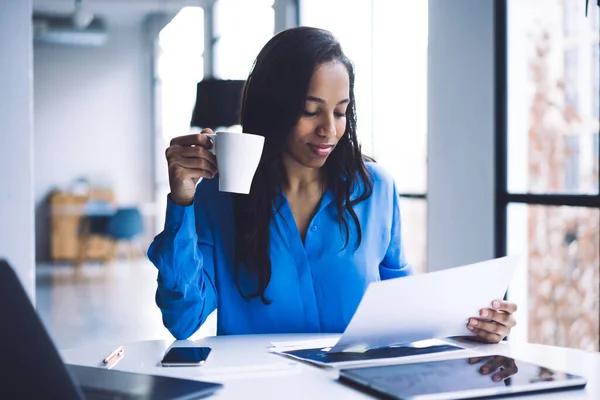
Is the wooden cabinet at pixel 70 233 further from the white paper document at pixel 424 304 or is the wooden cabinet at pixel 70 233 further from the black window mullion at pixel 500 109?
the white paper document at pixel 424 304

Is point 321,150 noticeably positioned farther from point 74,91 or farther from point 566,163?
point 74,91

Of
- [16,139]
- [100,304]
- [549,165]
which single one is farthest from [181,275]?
[100,304]

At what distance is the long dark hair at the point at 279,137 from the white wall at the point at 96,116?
28.3ft

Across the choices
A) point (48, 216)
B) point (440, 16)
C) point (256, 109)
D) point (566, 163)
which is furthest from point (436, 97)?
point (48, 216)

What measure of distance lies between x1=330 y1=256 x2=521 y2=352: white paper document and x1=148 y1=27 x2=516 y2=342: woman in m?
0.34

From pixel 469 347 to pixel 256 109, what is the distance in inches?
27.1

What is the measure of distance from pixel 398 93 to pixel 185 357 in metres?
2.86

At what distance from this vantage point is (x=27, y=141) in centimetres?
316

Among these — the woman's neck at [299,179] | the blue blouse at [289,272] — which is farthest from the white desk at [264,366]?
the woman's neck at [299,179]

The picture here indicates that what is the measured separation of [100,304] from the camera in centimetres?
604

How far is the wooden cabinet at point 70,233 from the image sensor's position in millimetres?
9203

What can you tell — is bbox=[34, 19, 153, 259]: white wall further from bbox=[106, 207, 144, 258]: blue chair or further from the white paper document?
the white paper document

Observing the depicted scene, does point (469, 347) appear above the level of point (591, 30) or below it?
below

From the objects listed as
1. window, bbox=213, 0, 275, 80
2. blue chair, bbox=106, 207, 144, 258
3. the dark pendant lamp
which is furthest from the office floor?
window, bbox=213, 0, 275, 80
